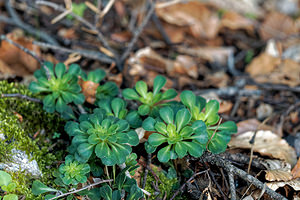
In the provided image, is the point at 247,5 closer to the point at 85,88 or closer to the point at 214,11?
the point at 214,11

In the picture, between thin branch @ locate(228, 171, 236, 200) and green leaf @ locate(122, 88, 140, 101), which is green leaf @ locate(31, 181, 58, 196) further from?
thin branch @ locate(228, 171, 236, 200)

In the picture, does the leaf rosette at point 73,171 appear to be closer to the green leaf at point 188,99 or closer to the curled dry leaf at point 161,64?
the green leaf at point 188,99

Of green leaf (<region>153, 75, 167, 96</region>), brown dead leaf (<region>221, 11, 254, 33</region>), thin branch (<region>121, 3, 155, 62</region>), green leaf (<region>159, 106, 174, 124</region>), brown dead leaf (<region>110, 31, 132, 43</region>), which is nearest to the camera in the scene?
green leaf (<region>159, 106, 174, 124</region>)

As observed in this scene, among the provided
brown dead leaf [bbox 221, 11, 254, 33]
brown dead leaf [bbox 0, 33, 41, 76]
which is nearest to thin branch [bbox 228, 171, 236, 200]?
brown dead leaf [bbox 0, 33, 41, 76]

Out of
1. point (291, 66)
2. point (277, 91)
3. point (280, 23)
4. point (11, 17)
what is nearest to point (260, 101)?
point (277, 91)

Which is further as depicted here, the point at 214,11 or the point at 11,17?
the point at 214,11

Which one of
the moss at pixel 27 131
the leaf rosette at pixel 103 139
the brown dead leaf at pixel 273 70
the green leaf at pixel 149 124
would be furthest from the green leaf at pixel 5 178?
the brown dead leaf at pixel 273 70
